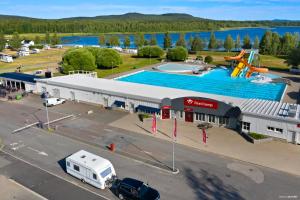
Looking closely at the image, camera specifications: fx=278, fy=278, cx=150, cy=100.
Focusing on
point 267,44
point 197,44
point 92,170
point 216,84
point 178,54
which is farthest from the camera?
point 197,44

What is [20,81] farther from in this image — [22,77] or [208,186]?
[208,186]

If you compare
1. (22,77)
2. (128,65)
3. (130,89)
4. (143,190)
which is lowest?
(143,190)

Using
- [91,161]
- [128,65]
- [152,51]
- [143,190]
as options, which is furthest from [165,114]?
[152,51]

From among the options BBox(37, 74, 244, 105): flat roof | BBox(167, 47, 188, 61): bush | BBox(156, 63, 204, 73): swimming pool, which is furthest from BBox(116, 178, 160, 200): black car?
BBox(167, 47, 188, 61): bush

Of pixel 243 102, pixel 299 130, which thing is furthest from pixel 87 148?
pixel 299 130

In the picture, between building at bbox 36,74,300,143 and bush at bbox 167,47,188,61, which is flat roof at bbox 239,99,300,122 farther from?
bush at bbox 167,47,188,61

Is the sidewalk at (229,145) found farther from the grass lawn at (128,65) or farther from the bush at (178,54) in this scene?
the bush at (178,54)
